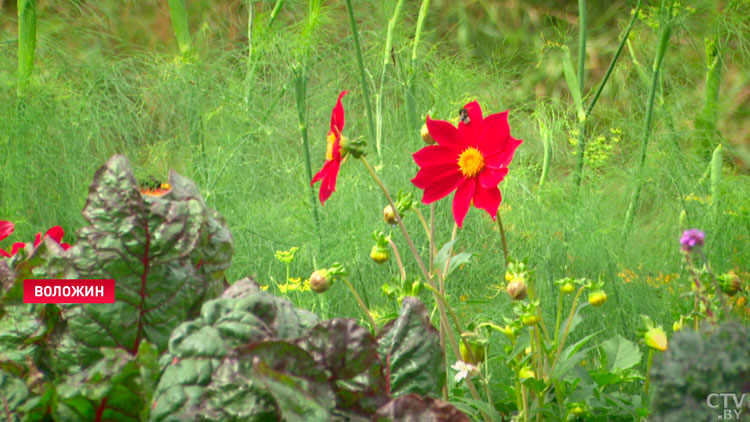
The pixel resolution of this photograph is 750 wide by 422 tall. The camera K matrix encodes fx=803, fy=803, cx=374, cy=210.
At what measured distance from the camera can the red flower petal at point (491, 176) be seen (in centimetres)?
88

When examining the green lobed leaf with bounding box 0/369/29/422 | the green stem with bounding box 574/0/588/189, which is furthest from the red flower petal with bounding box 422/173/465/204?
the green stem with bounding box 574/0/588/189

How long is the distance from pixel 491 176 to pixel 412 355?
278 mm

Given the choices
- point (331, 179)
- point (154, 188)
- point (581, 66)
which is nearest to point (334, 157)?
point (331, 179)

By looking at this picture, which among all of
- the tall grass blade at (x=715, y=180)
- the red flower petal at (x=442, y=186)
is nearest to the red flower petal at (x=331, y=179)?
the red flower petal at (x=442, y=186)

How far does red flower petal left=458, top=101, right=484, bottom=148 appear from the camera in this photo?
0.92 m

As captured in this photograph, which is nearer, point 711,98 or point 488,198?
point 488,198

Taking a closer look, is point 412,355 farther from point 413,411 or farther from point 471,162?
point 471,162

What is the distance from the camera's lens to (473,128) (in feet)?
3.03

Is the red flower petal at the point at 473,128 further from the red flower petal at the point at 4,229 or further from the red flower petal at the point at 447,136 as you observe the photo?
the red flower petal at the point at 4,229

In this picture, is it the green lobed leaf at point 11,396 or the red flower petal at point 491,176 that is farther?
the red flower petal at point 491,176

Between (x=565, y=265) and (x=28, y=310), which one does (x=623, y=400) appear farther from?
(x=28, y=310)

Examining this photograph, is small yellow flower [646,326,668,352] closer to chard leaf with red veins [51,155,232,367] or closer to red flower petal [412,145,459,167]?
red flower petal [412,145,459,167]

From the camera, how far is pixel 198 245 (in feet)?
2.24

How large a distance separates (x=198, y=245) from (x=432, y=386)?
0.77ft
